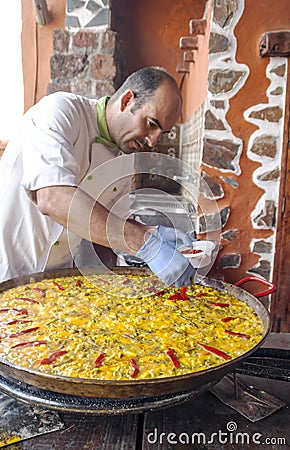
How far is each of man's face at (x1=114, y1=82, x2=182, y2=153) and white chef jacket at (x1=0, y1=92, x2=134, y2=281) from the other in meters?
0.19

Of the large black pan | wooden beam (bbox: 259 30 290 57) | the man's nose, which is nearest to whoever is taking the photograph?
the large black pan

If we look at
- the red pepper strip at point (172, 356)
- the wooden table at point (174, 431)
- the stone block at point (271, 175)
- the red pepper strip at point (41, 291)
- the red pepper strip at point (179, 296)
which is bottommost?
the wooden table at point (174, 431)

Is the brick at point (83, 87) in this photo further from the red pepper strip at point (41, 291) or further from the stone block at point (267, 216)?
the red pepper strip at point (41, 291)

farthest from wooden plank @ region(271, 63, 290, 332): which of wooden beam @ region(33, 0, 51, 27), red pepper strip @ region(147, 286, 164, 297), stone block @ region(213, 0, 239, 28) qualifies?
wooden beam @ region(33, 0, 51, 27)

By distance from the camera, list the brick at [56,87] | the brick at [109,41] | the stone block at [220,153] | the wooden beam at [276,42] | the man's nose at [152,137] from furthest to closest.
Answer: the brick at [56,87] → the brick at [109,41] → the stone block at [220,153] → the wooden beam at [276,42] → the man's nose at [152,137]

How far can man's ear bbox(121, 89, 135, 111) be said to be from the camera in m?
1.96

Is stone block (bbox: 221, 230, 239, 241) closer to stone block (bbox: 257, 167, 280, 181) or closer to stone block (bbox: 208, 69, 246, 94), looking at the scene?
stone block (bbox: 257, 167, 280, 181)

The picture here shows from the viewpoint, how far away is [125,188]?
8.29 ft

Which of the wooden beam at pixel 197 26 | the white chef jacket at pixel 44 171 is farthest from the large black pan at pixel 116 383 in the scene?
the wooden beam at pixel 197 26

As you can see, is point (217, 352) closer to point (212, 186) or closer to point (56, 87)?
point (212, 186)

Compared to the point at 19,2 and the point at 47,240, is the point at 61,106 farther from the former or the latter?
the point at 19,2

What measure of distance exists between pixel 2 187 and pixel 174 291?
97 centimetres

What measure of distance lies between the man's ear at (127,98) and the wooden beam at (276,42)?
108 centimetres

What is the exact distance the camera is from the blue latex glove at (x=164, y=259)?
1786 mm
